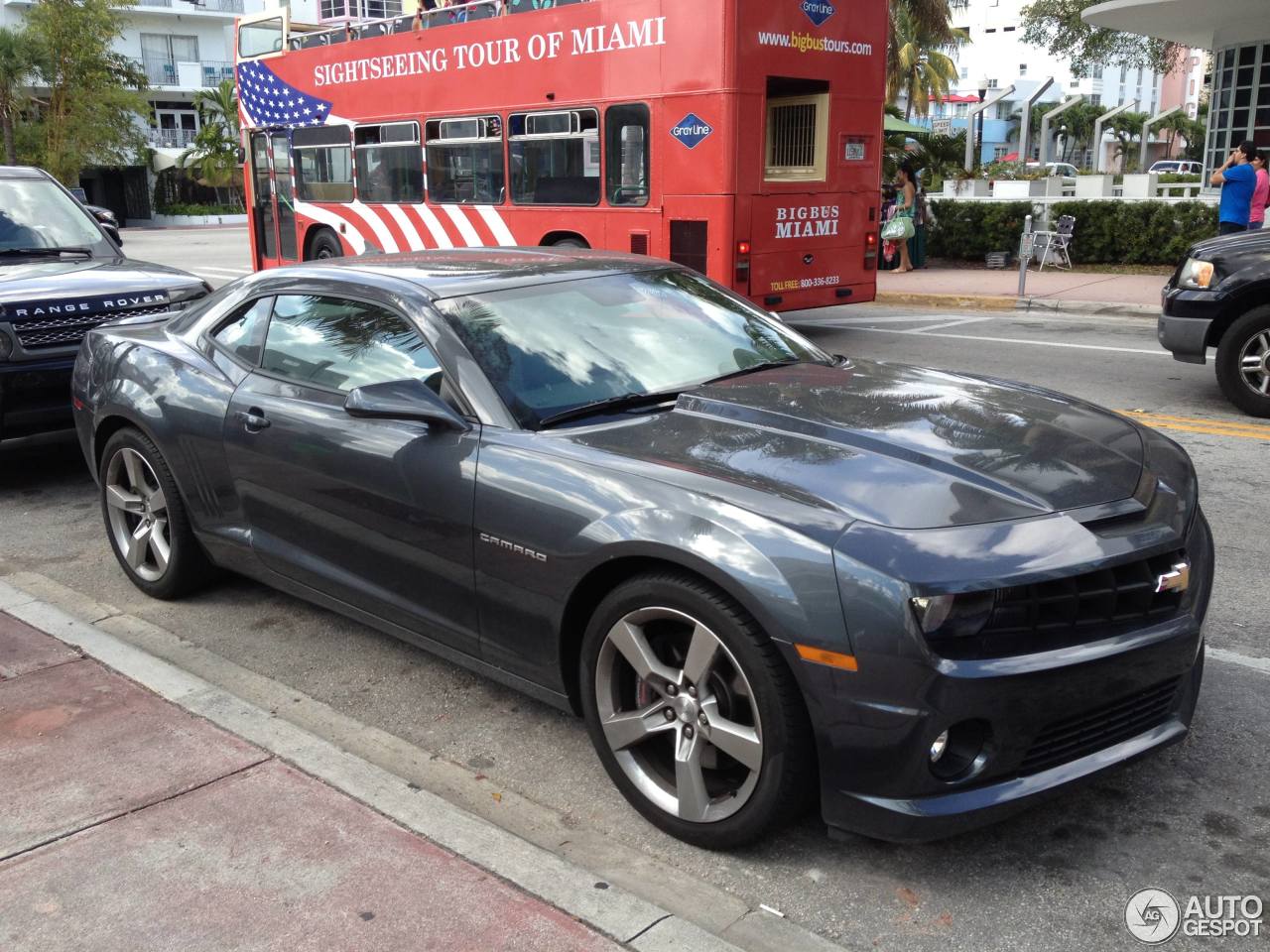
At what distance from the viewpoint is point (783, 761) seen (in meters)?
2.95

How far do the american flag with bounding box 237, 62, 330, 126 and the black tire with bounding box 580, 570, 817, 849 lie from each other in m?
13.6

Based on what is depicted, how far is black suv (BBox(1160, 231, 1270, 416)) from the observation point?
27.1ft

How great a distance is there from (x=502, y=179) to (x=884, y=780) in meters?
11.1

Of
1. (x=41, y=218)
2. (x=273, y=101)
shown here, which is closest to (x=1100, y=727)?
(x=41, y=218)

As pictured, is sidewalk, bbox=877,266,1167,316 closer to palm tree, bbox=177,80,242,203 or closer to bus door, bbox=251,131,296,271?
bus door, bbox=251,131,296,271

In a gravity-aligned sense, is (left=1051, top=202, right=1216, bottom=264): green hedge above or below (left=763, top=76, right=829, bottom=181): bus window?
below

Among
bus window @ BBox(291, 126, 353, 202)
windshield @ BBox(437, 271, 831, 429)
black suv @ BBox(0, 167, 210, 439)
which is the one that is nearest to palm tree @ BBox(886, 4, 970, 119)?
bus window @ BBox(291, 126, 353, 202)

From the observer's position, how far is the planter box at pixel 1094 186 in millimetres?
28688

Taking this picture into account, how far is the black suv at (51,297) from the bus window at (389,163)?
6020 mm

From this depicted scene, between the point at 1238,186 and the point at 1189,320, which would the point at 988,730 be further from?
the point at 1238,186

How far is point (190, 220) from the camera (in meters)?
58.0

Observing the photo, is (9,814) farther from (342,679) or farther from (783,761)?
(783,761)

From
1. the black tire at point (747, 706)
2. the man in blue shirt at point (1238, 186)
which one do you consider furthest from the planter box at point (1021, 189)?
the black tire at point (747, 706)

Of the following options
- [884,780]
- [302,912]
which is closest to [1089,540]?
[884,780]
